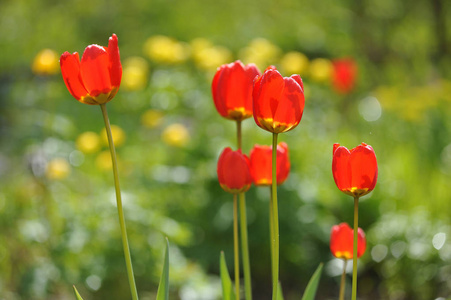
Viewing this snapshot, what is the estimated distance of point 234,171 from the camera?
1305mm

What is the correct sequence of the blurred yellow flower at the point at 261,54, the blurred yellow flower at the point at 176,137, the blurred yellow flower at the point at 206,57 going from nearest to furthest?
the blurred yellow flower at the point at 176,137 < the blurred yellow flower at the point at 206,57 < the blurred yellow flower at the point at 261,54

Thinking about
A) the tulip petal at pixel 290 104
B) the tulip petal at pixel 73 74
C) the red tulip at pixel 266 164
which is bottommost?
the red tulip at pixel 266 164

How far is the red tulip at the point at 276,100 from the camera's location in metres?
1.14

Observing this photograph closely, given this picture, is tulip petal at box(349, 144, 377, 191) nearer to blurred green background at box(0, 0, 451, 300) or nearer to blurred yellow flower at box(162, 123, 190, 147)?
blurred green background at box(0, 0, 451, 300)

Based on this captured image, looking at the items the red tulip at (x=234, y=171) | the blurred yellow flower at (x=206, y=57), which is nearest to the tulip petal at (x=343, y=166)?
the red tulip at (x=234, y=171)

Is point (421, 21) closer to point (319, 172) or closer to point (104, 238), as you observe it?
point (319, 172)

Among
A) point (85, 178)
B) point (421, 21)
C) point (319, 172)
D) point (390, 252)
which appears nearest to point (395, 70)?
point (421, 21)

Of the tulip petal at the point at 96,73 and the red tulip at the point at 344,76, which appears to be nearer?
the tulip petal at the point at 96,73

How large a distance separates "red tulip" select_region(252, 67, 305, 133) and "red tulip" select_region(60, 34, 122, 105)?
0.27 metres

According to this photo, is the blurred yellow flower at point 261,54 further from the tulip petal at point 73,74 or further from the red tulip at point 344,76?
the tulip petal at point 73,74

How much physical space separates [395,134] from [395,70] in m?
1.35

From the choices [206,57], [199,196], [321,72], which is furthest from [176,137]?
[321,72]

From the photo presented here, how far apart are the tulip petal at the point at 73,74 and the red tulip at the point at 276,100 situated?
326 mm

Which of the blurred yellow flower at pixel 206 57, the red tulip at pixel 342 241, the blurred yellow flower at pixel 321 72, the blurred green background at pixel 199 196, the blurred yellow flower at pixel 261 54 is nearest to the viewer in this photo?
the red tulip at pixel 342 241
